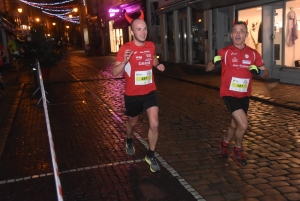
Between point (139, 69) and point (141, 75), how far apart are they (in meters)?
0.09

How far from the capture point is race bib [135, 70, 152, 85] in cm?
496

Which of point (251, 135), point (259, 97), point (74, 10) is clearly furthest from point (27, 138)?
point (74, 10)

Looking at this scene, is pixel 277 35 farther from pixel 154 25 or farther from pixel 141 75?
pixel 154 25

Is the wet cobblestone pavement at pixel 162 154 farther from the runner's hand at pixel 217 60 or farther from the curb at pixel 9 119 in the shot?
the runner's hand at pixel 217 60

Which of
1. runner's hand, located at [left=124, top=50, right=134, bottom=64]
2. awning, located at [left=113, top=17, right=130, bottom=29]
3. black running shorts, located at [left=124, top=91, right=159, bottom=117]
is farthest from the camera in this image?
awning, located at [left=113, top=17, right=130, bottom=29]

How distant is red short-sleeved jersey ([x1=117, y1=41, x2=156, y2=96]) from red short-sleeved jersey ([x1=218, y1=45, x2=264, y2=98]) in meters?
1.03

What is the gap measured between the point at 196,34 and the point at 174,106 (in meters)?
10.5

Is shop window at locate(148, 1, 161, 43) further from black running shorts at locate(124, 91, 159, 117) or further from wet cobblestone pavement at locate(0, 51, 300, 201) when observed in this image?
black running shorts at locate(124, 91, 159, 117)

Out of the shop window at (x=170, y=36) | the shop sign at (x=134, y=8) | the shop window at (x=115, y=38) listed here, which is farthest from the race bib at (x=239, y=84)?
the shop window at (x=115, y=38)

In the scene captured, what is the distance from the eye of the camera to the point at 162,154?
5.76 m

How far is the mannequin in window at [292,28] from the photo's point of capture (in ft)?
39.5

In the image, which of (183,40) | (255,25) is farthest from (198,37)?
(255,25)

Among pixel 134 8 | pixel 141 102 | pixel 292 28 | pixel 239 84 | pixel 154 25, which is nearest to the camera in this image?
pixel 239 84

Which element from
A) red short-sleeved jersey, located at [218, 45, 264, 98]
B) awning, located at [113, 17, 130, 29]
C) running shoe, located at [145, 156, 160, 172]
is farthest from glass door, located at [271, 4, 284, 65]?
awning, located at [113, 17, 130, 29]
